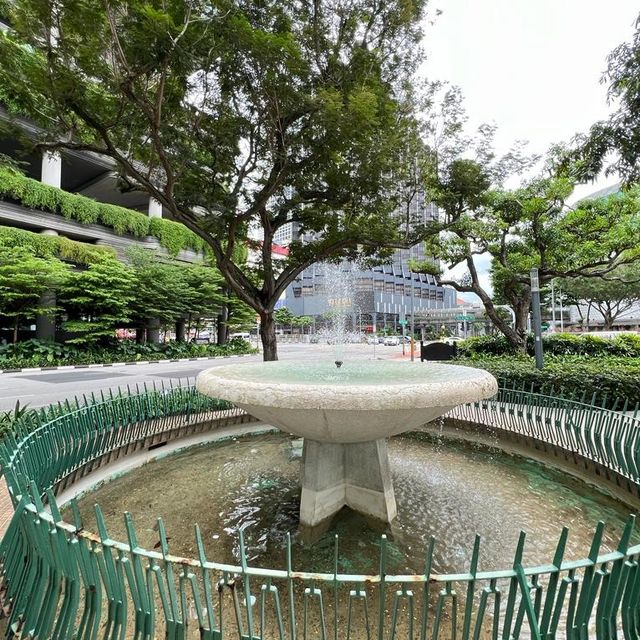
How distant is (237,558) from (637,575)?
9.40 feet

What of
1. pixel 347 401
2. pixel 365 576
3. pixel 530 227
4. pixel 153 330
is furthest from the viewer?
pixel 153 330

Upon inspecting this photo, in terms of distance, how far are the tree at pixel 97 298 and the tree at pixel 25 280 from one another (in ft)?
2.69

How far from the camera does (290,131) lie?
7645 millimetres

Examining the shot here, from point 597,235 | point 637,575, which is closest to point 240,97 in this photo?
point 637,575

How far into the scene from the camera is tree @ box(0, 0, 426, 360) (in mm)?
5773

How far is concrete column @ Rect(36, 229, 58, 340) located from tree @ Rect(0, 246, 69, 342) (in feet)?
1.07

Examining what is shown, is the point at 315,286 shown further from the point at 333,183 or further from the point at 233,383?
the point at 233,383

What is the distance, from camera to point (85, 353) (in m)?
20.9

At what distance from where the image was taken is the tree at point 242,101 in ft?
18.9

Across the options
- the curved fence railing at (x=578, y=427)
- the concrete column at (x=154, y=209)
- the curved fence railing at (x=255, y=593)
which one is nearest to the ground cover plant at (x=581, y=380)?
the curved fence railing at (x=578, y=427)

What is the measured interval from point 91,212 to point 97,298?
6.37 m

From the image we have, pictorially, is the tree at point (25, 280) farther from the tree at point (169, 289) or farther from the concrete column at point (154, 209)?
the concrete column at point (154, 209)

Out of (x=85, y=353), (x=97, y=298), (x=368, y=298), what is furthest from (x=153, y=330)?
(x=368, y=298)

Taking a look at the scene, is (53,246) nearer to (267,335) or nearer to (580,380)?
(267,335)
